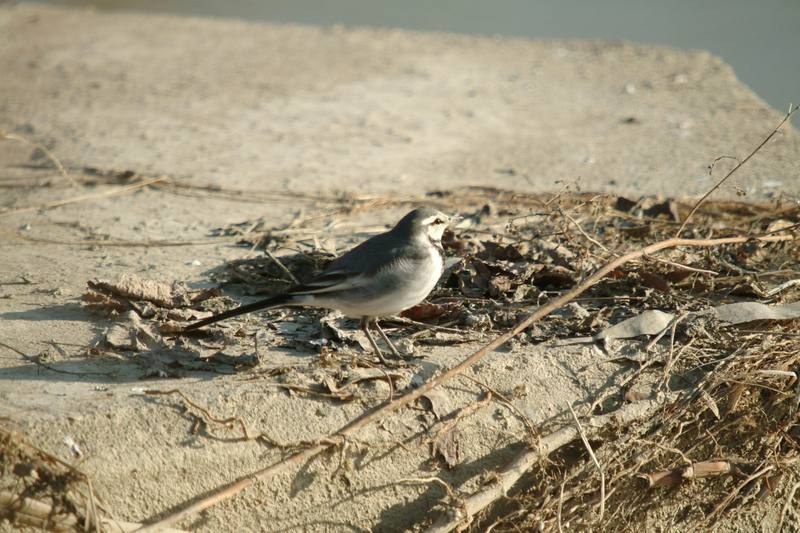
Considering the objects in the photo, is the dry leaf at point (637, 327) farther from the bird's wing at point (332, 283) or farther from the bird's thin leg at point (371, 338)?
the bird's wing at point (332, 283)

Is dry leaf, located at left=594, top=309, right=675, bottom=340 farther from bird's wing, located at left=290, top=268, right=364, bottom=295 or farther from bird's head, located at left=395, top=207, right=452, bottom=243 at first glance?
bird's wing, located at left=290, top=268, right=364, bottom=295

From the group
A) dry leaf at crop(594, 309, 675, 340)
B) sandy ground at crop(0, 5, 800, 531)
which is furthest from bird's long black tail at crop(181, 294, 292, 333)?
dry leaf at crop(594, 309, 675, 340)

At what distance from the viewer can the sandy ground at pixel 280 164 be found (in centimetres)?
432

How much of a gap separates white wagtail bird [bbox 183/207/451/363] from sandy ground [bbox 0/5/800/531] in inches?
13.5

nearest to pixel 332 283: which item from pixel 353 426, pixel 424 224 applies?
pixel 424 224

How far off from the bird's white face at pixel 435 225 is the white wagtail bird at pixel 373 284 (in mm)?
157

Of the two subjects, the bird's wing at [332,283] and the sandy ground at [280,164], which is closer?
the sandy ground at [280,164]

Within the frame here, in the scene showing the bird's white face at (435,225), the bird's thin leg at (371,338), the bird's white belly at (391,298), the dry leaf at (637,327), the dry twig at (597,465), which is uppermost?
the bird's white face at (435,225)

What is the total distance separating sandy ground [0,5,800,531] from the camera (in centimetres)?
432

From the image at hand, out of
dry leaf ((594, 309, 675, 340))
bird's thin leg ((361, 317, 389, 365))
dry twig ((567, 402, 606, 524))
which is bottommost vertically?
dry twig ((567, 402, 606, 524))

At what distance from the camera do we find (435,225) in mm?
5102

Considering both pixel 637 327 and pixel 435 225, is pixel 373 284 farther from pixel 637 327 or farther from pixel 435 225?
pixel 637 327

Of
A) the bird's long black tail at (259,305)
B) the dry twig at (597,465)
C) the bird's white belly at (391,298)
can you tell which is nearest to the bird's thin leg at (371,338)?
the bird's white belly at (391,298)

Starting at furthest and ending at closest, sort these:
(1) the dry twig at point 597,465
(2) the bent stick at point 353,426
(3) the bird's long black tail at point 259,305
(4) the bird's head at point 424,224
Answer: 1. (4) the bird's head at point 424,224
2. (3) the bird's long black tail at point 259,305
3. (1) the dry twig at point 597,465
4. (2) the bent stick at point 353,426
